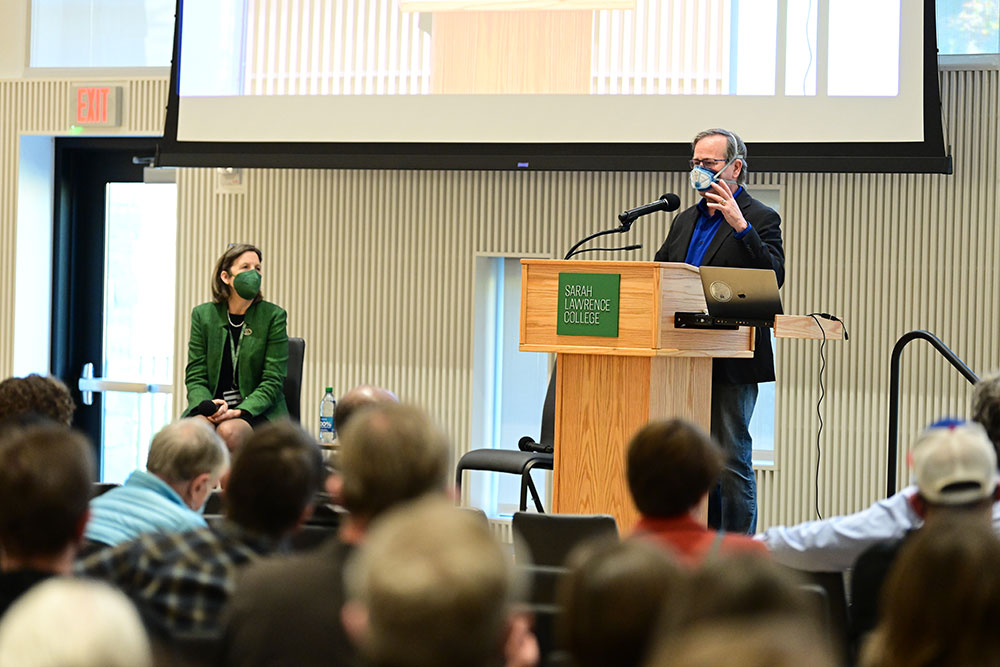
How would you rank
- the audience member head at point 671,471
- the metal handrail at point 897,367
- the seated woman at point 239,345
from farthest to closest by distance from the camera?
the seated woman at point 239,345, the metal handrail at point 897,367, the audience member head at point 671,471

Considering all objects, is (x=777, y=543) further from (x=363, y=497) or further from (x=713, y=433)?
(x=713, y=433)

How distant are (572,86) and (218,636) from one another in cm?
447

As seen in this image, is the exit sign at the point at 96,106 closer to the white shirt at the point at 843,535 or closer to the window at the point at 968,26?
the window at the point at 968,26

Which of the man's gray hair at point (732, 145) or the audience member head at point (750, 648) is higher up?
the man's gray hair at point (732, 145)

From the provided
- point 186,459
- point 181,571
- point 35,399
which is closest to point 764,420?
point 35,399

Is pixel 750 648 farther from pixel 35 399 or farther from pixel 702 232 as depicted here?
pixel 702 232

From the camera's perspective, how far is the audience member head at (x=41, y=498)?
1887 mm

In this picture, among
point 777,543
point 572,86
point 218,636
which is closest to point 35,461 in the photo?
point 218,636

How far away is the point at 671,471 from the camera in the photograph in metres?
2.36

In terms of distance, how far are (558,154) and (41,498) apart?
14.0 ft

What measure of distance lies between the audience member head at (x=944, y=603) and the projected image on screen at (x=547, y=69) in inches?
172

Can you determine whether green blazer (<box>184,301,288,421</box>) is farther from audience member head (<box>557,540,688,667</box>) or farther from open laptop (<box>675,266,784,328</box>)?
audience member head (<box>557,540,688,667</box>)

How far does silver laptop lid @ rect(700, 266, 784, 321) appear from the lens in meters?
3.85

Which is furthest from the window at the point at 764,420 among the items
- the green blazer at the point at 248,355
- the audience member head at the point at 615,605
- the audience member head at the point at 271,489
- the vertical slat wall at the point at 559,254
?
the audience member head at the point at 615,605
